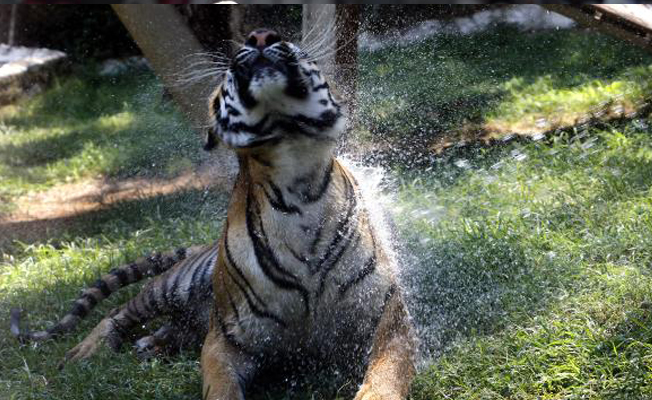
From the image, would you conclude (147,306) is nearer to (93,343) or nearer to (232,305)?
(93,343)

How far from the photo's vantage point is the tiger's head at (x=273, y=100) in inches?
117

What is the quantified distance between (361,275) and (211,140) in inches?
29.6

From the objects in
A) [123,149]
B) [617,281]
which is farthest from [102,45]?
[617,281]

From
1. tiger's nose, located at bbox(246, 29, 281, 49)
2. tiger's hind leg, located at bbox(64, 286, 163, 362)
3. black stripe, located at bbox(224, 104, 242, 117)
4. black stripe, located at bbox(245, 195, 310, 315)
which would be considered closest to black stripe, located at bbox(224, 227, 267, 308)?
black stripe, located at bbox(245, 195, 310, 315)

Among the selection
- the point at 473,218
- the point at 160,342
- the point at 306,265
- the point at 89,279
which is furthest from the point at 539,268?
the point at 89,279

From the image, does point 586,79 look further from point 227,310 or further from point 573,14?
point 227,310

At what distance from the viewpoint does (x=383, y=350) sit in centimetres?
341

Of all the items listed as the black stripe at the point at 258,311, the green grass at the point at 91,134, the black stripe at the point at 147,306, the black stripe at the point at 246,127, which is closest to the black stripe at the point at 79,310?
the black stripe at the point at 147,306

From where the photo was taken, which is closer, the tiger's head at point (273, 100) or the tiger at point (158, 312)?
the tiger's head at point (273, 100)

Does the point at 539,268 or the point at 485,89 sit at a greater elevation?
→ the point at 539,268

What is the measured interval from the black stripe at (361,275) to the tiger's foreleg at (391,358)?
0.16 meters

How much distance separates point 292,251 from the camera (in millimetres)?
→ 3309

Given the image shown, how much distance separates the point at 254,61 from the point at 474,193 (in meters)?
2.78

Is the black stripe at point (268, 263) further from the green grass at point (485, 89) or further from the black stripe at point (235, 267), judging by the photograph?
the green grass at point (485, 89)
